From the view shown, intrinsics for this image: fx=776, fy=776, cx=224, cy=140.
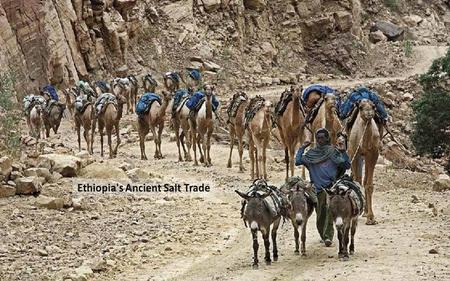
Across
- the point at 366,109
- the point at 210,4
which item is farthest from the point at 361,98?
the point at 210,4

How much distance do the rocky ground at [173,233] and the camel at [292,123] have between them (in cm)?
116

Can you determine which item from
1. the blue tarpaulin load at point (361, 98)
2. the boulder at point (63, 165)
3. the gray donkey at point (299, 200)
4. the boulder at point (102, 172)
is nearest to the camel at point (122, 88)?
the boulder at point (102, 172)

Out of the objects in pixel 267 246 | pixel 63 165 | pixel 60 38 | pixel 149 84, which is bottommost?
pixel 267 246

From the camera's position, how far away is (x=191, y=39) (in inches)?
1708

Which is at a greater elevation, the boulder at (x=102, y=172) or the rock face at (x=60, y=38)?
the rock face at (x=60, y=38)

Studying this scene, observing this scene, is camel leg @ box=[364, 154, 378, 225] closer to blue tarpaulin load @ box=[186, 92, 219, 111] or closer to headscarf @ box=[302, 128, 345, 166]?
headscarf @ box=[302, 128, 345, 166]

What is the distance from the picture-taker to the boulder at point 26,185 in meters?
14.5

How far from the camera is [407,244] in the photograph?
1130cm

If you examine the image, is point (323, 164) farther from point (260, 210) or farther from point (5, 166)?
point (5, 166)

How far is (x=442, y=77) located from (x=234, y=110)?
506 inches

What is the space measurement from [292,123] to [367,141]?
439 centimetres

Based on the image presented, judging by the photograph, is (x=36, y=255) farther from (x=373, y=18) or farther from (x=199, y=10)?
(x=373, y=18)

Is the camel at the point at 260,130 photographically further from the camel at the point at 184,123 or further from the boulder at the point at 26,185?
the boulder at the point at 26,185

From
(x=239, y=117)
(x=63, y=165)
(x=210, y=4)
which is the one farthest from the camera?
(x=210, y=4)
